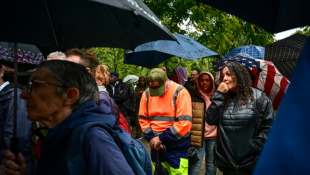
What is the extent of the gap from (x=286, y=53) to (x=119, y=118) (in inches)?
133

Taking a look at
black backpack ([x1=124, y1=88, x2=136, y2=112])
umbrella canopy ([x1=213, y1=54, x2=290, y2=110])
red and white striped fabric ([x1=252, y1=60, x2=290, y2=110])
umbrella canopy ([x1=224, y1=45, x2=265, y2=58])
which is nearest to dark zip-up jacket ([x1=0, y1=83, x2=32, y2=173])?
umbrella canopy ([x1=213, y1=54, x2=290, y2=110])

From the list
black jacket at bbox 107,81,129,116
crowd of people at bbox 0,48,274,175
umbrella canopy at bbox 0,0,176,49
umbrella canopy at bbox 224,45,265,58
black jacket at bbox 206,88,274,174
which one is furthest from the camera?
black jacket at bbox 107,81,129,116

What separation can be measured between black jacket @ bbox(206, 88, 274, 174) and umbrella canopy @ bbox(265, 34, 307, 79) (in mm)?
1991

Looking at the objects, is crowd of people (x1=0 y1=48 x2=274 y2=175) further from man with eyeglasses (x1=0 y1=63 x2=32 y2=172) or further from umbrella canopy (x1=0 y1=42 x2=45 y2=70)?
umbrella canopy (x1=0 y1=42 x2=45 y2=70)

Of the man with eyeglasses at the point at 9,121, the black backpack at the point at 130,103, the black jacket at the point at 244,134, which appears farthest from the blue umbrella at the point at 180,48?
the man with eyeglasses at the point at 9,121

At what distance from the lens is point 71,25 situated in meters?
3.08

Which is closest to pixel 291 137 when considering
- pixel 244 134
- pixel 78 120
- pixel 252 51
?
pixel 78 120

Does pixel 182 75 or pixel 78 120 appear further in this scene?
pixel 182 75

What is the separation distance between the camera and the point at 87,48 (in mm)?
3340

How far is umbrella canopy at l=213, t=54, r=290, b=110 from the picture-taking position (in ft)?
17.7

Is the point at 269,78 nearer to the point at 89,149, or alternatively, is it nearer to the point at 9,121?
the point at 9,121

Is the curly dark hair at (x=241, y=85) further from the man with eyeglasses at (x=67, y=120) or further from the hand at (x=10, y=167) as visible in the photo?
the hand at (x=10, y=167)

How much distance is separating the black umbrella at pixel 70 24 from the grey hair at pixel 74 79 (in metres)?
0.70

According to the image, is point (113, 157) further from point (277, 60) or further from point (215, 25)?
point (215, 25)
